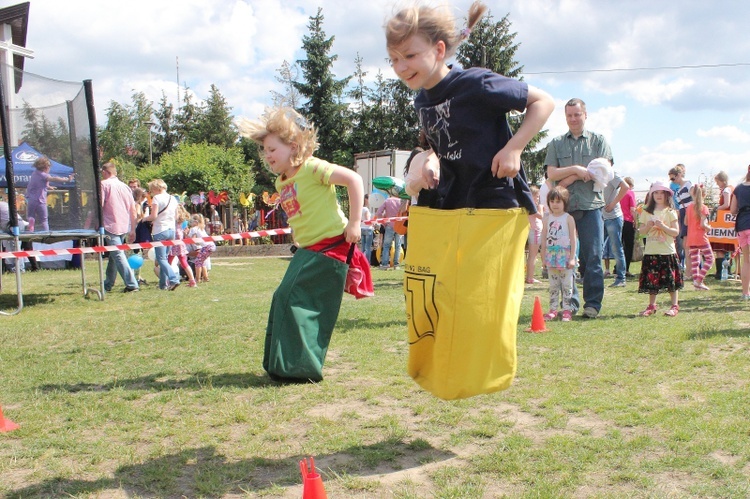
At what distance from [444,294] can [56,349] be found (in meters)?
5.03

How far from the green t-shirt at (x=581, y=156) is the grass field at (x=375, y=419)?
1.31 metres

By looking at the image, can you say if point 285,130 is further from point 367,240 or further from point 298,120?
point 367,240

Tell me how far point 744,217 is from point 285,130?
283 inches

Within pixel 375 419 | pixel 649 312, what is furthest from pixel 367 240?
pixel 375 419

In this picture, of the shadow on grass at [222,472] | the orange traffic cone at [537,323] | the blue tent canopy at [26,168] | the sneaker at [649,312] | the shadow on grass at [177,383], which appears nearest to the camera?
the shadow on grass at [222,472]

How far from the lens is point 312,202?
5008mm

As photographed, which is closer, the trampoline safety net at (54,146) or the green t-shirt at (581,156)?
the green t-shirt at (581,156)

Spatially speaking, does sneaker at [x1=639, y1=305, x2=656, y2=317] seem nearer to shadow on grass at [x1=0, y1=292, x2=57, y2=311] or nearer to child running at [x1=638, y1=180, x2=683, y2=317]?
child running at [x1=638, y1=180, x2=683, y2=317]

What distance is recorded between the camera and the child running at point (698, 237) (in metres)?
11.3

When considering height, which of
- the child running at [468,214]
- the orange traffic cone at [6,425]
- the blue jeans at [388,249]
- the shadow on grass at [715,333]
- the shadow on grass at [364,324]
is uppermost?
the child running at [468,214]

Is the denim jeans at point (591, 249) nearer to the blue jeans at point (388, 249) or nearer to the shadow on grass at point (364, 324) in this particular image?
the shadow on grass at point (364, 324)

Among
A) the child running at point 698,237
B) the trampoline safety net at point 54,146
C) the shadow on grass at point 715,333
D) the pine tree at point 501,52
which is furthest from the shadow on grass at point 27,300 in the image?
the pine tree at point 501,52

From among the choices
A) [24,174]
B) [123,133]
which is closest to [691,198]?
[24,174]

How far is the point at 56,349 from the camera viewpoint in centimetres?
675
